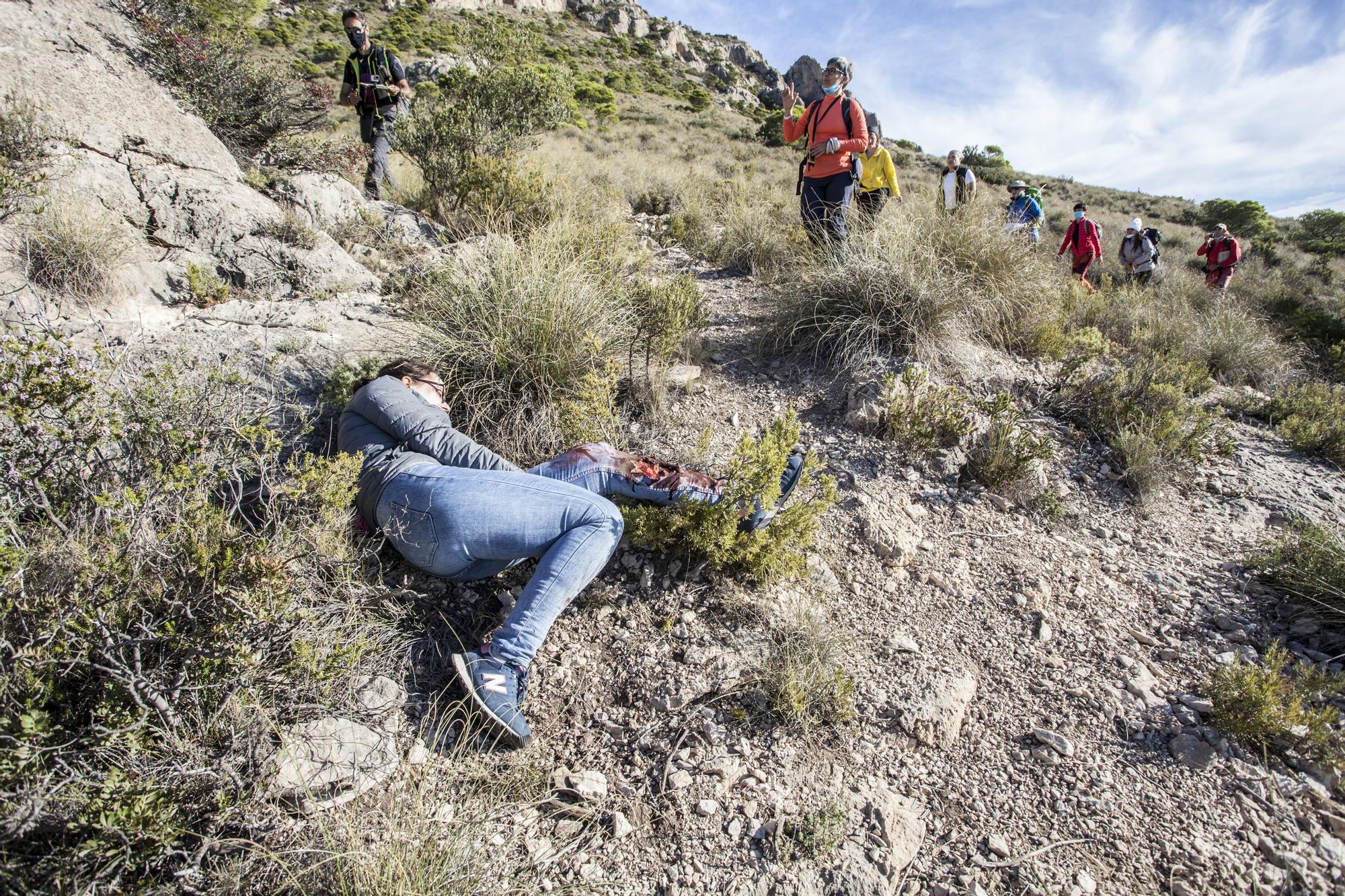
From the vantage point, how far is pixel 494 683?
6.23 feet

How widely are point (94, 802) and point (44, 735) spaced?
0.19 metres

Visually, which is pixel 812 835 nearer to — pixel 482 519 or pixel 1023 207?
pixel 482 519

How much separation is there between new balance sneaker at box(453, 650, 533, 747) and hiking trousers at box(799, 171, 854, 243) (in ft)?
13.3

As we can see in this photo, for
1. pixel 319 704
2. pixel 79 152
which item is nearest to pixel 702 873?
pixel 319 704

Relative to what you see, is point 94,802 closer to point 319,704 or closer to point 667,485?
point 319,704

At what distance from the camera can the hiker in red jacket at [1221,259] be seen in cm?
909

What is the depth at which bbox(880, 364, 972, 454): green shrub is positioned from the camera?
334 centimetres

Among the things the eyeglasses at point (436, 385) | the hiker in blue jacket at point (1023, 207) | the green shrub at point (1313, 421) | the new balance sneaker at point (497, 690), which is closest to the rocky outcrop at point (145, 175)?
the eyeglasses at point (436, 385)

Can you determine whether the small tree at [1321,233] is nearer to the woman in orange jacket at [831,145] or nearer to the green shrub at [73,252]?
the woman in orange jacket at [831,145]

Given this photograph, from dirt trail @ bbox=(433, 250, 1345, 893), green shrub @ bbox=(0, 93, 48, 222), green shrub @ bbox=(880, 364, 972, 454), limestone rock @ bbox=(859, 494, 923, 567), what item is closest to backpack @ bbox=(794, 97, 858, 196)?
green shrub @ bbox=(880, 364, 972, 454)

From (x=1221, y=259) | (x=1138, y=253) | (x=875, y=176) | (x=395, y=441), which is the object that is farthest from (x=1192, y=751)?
(x=1221, y=259)

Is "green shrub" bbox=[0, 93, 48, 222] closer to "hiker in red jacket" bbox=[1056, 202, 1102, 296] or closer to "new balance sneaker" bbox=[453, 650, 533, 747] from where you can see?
"new balance sneaker" bbox=[453, 650, 533, 747]

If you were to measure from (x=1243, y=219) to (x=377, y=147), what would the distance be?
25.1 m

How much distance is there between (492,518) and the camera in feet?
6.82
